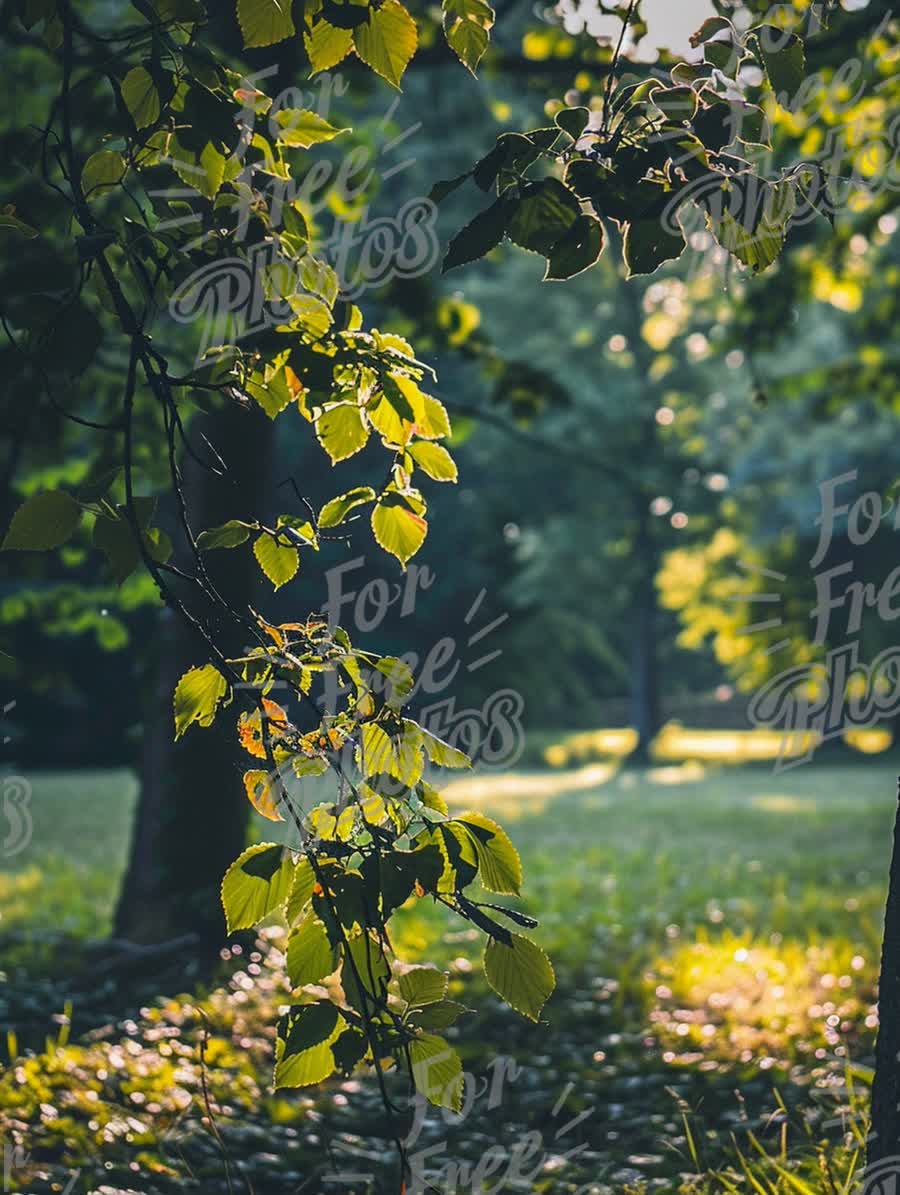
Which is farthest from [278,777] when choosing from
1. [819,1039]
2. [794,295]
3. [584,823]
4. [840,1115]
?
[584,823]

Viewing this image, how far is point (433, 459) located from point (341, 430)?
0.16 metres

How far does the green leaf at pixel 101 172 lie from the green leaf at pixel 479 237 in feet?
1.85

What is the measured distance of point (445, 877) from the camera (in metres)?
1.79

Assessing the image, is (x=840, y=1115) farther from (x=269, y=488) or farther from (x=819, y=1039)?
(x=269, y=488)

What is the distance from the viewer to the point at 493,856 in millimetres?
1775

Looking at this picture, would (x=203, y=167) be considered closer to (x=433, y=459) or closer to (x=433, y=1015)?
(x=433, y=459)

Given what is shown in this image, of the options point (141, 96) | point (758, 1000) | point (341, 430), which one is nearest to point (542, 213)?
point (341, 430)

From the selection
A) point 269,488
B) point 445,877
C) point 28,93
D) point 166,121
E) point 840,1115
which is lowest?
point 840,1115

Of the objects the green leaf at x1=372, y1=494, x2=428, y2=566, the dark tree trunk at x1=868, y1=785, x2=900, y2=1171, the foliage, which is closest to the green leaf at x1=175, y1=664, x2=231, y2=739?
the foliage

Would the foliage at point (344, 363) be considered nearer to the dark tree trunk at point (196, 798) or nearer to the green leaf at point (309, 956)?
the green leaf at point (309, 956)

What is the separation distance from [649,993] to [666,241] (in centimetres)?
491

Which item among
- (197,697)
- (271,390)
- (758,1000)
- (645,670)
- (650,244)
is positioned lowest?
(645,670)

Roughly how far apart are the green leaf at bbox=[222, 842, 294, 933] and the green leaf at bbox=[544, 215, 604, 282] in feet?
3.06

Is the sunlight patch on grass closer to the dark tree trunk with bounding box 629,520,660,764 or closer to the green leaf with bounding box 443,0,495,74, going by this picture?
the green leaf with bounding box 443,0,495,74
